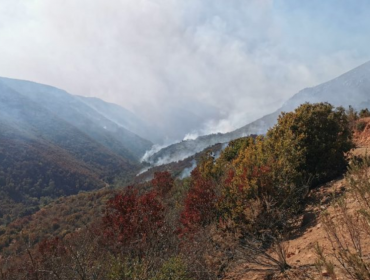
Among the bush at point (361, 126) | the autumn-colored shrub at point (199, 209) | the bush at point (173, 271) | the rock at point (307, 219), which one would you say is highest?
the bush at point (361, 126)

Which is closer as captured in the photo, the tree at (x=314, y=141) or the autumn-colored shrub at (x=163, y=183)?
the tree at (x=314, y=141)

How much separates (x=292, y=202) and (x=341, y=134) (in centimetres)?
566

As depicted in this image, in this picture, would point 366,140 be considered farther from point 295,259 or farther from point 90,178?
point 90,178

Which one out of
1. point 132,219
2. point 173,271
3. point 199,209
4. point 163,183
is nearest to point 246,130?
point 163,183

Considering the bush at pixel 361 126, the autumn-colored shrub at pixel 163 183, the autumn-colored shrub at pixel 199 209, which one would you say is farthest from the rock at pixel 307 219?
the autumn-colored shrub at pixel 163 183

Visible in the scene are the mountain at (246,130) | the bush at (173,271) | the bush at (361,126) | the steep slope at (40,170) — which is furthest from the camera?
the mountain at (246,130)

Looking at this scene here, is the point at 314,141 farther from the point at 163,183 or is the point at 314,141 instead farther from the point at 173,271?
the point at 163,183

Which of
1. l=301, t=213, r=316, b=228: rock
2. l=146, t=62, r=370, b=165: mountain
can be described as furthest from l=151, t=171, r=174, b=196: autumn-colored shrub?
l=146, t=62, r=370, b=165: mountain

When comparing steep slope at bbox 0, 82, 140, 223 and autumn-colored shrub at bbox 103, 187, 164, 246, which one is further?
steep slope at bbox 0, 82, 140, 223

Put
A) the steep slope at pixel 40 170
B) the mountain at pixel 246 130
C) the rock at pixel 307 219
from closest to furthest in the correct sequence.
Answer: the rock at pixel 307 219 < the steep slope at pixel 40 170 < the mountain at pixel 246 130

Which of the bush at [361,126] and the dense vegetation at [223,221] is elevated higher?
the bush at [361,126]

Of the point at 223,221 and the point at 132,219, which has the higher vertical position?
the point at 132,219

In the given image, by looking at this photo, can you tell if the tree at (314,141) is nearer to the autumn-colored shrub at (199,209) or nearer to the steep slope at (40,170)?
the autumn-colored shrub at (199,209)

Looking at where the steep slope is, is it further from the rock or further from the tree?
the rock
